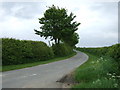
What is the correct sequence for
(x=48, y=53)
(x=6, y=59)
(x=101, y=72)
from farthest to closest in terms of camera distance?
(x=48, y=53) < (x=6, y=59) < (x=101, y=72)

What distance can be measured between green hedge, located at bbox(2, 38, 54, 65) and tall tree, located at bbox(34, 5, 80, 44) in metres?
14.6

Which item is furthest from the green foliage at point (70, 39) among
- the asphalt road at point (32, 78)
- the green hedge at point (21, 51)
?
the asphalt road at point (32, 78)

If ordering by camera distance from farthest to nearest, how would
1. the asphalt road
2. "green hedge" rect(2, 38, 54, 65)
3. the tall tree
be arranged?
the tall tree
"green hedge" rect(2, 38, 54, 65)
the asphalt road

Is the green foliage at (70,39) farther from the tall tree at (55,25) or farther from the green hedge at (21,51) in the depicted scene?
the green hedge at (21,51)

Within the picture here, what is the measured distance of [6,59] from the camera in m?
24.0

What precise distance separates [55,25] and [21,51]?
24.3 meters

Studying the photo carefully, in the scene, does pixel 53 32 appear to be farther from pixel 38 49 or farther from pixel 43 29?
pixel 38 49

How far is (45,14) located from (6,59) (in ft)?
97.7

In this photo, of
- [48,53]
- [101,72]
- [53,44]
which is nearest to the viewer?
[101,72]

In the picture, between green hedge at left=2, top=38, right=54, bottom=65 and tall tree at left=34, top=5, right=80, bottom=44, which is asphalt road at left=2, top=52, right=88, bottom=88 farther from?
tall tree at left=34, top=5, right=80, bottom=44

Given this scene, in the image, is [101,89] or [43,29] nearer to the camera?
[101,89]

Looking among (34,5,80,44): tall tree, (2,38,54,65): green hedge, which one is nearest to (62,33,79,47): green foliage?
(34,5,80,44): tall tree

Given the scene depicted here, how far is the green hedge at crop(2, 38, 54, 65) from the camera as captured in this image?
24.2m

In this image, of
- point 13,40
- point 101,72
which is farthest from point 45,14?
point 101,72
